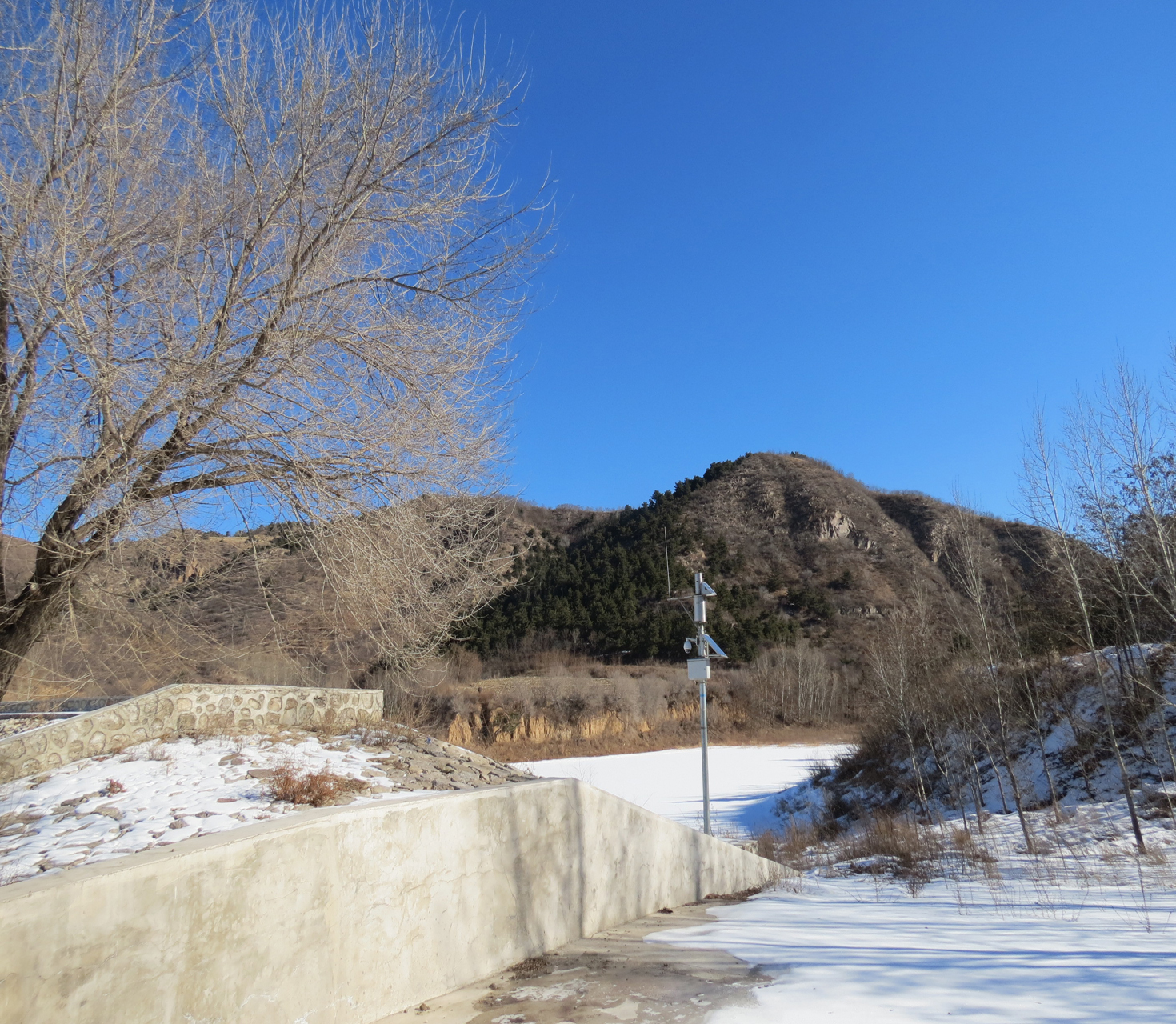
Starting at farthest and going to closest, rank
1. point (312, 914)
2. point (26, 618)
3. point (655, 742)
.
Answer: point (655, 742), point (26, 618), point (312, 914)

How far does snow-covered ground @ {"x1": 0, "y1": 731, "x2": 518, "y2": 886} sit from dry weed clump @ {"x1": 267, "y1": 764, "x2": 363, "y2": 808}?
12 cm

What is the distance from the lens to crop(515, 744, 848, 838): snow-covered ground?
21616mm

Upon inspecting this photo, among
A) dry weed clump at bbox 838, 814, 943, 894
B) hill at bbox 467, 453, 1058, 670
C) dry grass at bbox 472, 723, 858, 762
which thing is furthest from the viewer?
hill at bbox 467, 453, 1058, 670

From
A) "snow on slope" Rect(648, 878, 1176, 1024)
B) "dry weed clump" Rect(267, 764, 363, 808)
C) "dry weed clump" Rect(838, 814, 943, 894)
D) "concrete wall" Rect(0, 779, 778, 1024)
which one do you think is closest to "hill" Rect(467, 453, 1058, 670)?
"dry weed clump" Rect(838, 814, 943, 894)

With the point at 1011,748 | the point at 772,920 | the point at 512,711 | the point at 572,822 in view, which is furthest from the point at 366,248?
the point at 512,711

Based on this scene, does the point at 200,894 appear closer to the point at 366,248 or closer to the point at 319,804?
the point at 366,248

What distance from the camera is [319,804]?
9805 mm

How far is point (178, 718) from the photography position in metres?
13.1

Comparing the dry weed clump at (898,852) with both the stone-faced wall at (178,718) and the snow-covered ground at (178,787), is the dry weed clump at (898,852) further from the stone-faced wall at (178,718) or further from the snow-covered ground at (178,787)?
the stone-faced wall at (178,718)

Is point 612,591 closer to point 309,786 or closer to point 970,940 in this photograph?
point 309,786

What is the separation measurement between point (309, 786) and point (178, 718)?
4428mm

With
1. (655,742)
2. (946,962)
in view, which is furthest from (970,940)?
(655,742)

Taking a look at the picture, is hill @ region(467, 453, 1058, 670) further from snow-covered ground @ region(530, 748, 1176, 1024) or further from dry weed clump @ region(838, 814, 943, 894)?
snow-covered ground @ region(530, 748, 1176, 1024)

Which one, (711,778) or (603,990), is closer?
(603,990)
